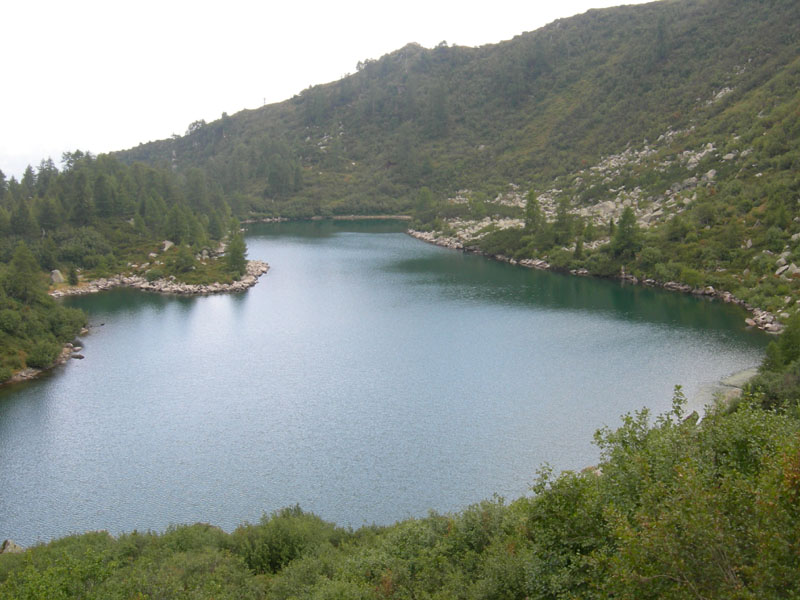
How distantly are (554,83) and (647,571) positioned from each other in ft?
503

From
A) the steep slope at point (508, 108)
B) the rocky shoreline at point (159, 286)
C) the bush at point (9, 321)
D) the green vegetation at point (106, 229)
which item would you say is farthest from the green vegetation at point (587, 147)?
the bush at point (9, 321)

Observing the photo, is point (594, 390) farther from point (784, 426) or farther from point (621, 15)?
point (621, 15)

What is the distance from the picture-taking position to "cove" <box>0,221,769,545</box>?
29797mm

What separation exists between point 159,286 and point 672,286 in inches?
2428

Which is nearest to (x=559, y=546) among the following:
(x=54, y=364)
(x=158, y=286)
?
(x=54, y=364)

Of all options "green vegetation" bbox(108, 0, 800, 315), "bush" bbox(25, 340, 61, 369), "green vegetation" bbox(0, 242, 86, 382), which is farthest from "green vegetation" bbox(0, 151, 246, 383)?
"green vegetation" bbox(108, 0, 800, 315)

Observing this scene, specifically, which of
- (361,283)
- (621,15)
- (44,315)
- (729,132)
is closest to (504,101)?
(621,15)

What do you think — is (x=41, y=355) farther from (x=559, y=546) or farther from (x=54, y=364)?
(x=559, y=546)

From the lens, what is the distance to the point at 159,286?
7912cm

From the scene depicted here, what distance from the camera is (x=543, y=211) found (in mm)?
100812

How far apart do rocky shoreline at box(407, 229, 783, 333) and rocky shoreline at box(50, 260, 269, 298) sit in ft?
120

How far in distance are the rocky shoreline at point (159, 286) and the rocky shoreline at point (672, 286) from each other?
120 ft

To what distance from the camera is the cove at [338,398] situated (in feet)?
97.8

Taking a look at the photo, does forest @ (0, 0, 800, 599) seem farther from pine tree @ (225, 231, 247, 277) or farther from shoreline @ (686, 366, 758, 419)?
shoreline @ (686, 366, 758, 419)
